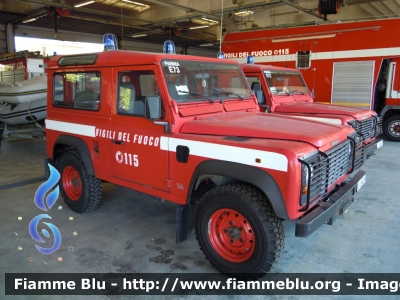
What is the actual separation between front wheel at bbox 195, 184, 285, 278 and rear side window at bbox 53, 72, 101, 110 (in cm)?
185

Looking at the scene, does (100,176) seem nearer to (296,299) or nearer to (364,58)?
(296,299)

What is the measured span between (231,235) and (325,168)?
963mm

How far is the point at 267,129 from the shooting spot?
297 cm

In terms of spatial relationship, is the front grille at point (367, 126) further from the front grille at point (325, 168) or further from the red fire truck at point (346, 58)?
the red fire truck at point (346, 58)

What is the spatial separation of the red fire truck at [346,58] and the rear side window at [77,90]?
6.95 m

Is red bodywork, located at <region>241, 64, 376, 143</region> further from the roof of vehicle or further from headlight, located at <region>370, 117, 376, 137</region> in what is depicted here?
the roof of vehicle

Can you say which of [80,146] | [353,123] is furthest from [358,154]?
[80,146]

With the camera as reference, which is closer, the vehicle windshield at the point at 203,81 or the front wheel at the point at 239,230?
the front wheel at the point at 239,230

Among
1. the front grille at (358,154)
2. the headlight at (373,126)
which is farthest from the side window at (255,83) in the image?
the front grille at (358,154)

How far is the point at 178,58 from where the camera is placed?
11.1ft

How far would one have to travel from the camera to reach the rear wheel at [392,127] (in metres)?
9.50
